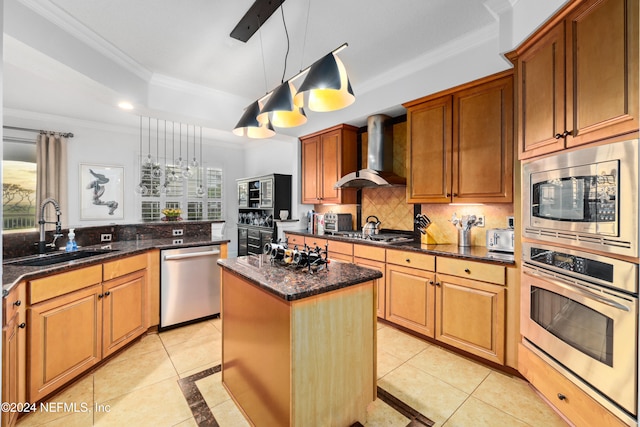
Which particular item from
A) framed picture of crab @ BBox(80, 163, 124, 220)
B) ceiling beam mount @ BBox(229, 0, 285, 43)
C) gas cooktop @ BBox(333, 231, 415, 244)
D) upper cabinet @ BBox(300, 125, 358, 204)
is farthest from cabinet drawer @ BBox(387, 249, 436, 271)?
framed picture of crab @ BBox(80, 163, 124, 220)

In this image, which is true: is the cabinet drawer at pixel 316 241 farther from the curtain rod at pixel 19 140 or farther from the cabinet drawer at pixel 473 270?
the curtain rod at pixel 19 140

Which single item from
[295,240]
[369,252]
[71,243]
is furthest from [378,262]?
[71,243]

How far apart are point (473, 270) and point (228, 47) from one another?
297cm

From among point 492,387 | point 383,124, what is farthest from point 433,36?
point 492,387

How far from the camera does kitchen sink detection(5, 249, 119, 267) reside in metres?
2.06

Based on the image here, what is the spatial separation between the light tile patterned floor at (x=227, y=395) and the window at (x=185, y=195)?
378 cm

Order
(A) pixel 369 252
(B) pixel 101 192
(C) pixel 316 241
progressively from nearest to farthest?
(A) pixel 369 252
(C) pixel 316 241
(B) pixel 101 192

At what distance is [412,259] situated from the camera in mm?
2744

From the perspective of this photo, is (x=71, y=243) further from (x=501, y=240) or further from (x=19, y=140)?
(x=501, y=240)

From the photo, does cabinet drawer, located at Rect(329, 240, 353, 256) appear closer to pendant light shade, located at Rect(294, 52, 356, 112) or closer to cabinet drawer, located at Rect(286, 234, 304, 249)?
cabinet drawer, located at Rect(286, 234, 304, 249)

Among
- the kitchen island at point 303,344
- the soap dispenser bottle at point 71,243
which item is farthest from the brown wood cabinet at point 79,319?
the kitchen island at point 303,344

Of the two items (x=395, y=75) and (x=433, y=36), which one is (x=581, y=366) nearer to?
(x=433, y=36)

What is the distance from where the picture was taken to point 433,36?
250cm

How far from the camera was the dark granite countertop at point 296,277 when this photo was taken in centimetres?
139
